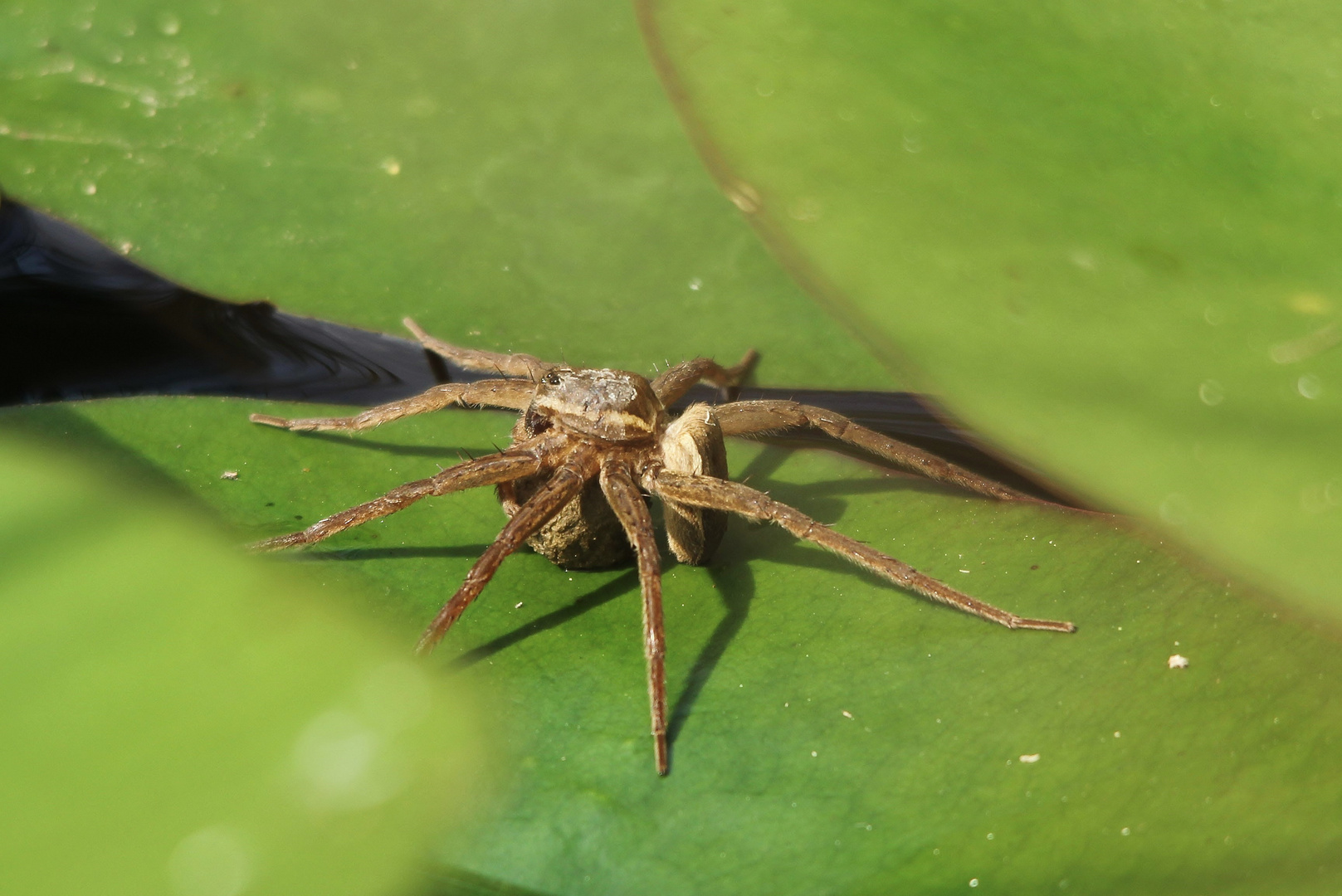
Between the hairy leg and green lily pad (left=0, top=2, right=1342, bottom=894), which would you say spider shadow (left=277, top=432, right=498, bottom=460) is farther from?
the hairy leg

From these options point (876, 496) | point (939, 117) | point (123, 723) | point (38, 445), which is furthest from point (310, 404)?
point (939, 117)

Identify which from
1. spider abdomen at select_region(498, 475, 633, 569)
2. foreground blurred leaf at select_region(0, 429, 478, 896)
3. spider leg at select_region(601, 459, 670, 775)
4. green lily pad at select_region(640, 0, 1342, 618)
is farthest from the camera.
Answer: spider abdomen at select_region(498, 475, 633, 569)

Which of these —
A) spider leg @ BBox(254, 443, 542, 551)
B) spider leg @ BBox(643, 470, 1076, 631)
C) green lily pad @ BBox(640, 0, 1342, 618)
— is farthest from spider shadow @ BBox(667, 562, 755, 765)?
green lily pad @ BBox(640, 0, 1342, 618)

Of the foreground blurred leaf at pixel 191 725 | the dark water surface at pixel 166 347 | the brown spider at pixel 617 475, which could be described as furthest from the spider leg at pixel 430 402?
the foreground blurred leaf at pixel 191 725

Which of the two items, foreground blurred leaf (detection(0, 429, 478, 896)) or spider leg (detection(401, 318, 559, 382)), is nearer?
foreground blurred leaf (detection(0, 429, 478, 896))

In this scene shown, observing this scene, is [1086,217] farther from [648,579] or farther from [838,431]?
[648,579]

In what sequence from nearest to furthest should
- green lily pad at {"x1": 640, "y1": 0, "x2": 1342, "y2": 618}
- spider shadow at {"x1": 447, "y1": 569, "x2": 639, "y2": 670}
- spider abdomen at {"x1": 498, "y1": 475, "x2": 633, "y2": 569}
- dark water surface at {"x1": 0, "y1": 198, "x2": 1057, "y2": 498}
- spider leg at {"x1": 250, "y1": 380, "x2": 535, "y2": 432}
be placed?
spider shadow at {"x1": 447, "y1": 569, "x2": 639, "y2": 670} < green lily pad at {"x1": 640, "y1": 0, "x2": 1342, "y2": 618} < spider abdomen at {"x1": 498, "y1": 475, "x2": 633, "y2": 569} < spider leg at {"x1": 250, "y1": 380, "x2": 535, "y2": 432} < dark water surface at {"x1": 0, "y1": 198, "x2": 1057, "y2": 498}
